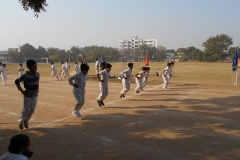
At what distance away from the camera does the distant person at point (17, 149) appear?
279 centimetres

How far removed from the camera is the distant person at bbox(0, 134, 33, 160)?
2.79 m

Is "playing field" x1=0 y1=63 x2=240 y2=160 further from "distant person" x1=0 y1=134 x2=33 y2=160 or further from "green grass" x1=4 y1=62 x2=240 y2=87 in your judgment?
"green grass" x1=4 y1=62 x2=240 y2=87

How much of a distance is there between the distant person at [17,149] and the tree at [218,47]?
283 feet

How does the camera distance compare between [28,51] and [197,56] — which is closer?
[197,56]

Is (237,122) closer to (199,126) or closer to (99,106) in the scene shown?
(199,126)

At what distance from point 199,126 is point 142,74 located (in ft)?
20.2

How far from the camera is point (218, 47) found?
82.2 m

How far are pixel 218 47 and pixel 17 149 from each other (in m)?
88.4

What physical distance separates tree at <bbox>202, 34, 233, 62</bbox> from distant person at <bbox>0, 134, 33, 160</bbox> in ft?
283

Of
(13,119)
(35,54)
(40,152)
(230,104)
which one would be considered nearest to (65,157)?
(40,152)

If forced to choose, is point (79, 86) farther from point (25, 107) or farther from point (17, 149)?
point (17, 149)

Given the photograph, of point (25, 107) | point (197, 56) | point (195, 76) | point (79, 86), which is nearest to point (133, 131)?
point (79, 86)

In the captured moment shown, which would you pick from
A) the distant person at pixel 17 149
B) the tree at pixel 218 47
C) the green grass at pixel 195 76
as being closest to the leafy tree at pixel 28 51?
the green grass at pixel 195 76

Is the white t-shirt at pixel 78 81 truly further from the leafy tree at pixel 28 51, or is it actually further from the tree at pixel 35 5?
the leafy tree at pixel 28 51
